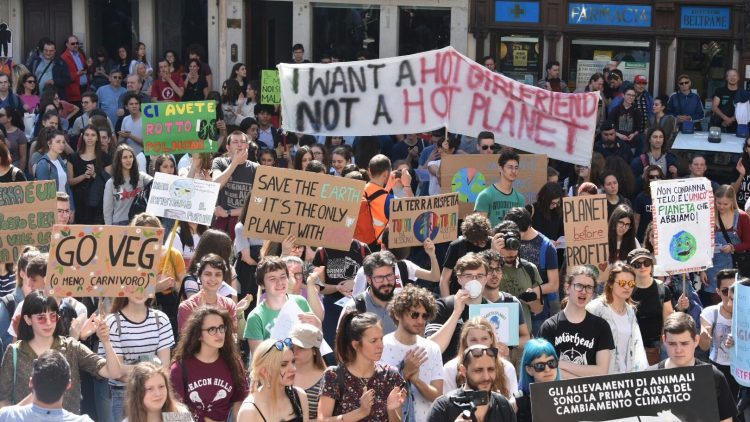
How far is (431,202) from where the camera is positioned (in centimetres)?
1136

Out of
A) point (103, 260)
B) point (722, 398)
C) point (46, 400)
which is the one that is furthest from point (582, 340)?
point (46, 400)

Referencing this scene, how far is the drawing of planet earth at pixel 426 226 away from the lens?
442 inches

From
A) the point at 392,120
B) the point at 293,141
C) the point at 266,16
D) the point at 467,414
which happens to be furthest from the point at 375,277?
the point at 266,16

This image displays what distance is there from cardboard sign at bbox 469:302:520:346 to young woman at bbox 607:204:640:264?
2797 mm

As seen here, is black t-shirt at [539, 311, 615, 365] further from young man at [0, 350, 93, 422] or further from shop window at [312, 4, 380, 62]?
shop window at [312, 4, 380, 62]

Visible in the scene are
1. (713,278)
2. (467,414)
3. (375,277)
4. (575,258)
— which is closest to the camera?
(467,414)

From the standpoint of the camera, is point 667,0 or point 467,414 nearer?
point 467,414

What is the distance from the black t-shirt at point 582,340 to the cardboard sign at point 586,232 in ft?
7.90

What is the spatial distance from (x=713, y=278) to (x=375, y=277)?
4.20 meters

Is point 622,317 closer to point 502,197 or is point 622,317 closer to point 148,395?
point 502,197

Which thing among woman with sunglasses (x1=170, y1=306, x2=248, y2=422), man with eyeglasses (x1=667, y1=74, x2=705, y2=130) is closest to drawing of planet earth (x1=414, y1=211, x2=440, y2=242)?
woman with sunglasses (x1=170, y1=306, x2=248, y2=422)

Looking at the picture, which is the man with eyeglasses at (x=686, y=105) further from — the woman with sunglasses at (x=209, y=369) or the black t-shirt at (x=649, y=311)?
the woman with sunglasses at (x=209, y=369)

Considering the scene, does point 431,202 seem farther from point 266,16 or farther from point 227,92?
point 266,16

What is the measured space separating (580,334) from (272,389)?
90.2 inches
